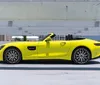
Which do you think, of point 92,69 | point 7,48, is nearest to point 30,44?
point 7,48

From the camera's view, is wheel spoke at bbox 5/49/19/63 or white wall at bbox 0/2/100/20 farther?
white wall at bbox 0/2/100/20

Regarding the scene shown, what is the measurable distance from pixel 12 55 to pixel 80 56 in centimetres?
199

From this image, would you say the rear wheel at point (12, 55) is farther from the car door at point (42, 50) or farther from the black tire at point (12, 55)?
the car door at point (42, 50)

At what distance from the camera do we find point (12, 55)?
8938mm

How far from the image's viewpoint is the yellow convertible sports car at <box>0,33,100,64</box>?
8.91 m

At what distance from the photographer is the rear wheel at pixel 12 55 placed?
8.91m

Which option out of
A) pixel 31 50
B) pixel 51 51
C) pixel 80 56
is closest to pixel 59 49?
pixel 51 51

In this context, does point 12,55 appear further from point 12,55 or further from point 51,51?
point 51,51
